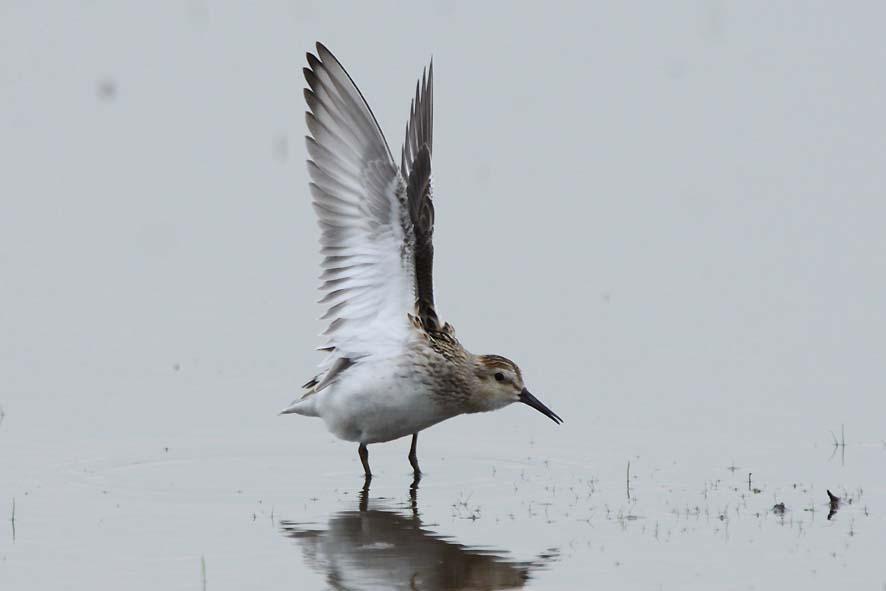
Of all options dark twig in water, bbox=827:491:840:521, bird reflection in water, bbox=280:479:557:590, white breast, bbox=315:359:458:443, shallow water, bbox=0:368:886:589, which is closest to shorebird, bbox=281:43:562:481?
white breast, bbox=315:359:458:443

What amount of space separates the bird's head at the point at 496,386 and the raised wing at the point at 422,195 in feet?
1.29

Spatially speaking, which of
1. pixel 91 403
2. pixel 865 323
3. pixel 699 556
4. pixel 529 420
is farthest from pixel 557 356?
pixel 699 556

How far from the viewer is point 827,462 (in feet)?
36.7

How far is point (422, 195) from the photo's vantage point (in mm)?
10742

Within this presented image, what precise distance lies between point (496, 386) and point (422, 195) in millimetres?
1307

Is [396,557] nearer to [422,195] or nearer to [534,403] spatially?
[534,403]

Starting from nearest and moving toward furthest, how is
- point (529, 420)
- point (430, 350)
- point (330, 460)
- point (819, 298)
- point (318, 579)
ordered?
point (318, 579), point (430, 350), point (330, 460), point (529, 420), point (819, 298)

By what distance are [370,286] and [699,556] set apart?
2.94m

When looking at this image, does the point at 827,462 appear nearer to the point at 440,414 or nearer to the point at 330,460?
the point at 440,414

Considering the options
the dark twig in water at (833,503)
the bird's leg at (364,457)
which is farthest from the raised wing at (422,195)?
the dark twig in water at (833,503)

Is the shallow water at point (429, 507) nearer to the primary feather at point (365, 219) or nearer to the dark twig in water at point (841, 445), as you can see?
the dark twig in water at point (841, 445)

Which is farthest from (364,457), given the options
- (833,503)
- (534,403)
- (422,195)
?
(833,503)

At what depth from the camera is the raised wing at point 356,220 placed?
1087cm

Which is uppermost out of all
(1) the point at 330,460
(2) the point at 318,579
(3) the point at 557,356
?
(3) the point at 557,356
